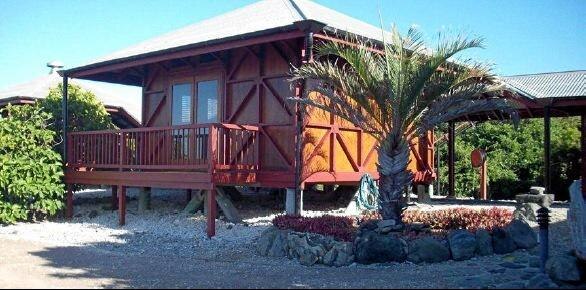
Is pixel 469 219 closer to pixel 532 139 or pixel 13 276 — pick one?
pixel 13 276

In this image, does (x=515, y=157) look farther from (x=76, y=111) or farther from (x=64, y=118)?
(x=64, y=118)

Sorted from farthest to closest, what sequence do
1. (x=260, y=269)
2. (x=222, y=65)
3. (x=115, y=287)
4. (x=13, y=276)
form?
(x=222, y=65)
(x=260, y=269)
(x=13, y=276)
(x=115, y=287)

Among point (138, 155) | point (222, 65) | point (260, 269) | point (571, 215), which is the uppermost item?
point (222, 65)

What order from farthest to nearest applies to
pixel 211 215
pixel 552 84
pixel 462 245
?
pixel 552 84, pixel 211 215, pixel 462 245

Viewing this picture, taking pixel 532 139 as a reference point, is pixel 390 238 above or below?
below

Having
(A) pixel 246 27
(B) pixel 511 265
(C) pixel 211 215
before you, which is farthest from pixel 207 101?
(B) pixel 511 265

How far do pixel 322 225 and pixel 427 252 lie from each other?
1.86m

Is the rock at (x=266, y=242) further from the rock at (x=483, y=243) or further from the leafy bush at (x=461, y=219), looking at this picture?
the rock at (x=483, y=243)

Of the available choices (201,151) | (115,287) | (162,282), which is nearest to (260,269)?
(162,282)

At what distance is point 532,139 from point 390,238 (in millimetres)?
19787

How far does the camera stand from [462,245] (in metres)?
8.88

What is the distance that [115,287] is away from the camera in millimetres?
7070

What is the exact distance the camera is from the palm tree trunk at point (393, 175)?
1012 cm

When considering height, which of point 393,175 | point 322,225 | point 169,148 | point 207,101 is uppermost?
point 207,101
